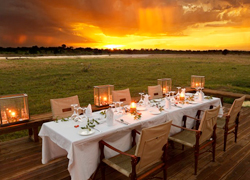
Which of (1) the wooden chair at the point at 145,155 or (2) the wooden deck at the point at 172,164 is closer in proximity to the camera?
(1) the wooden chair at the point at 145,155

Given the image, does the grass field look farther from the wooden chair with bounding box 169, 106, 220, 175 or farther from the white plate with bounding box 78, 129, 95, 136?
the white plate with bounding box 78, 129, 95, 136

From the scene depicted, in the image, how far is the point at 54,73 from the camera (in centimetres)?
1452

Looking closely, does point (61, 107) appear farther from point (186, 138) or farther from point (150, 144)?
point (186, 138)

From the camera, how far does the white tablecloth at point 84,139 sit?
2234 millimetres

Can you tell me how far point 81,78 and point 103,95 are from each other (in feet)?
33.3

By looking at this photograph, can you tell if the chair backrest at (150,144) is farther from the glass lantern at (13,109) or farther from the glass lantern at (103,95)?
the glass lantern at (13,109)

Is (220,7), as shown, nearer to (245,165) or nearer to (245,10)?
(245,10)

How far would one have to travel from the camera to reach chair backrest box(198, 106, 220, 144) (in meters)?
2.76

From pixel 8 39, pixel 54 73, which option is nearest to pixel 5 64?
pixel 54 73

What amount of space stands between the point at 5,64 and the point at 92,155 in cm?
1364

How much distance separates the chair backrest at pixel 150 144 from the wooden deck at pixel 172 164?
0.77 metres

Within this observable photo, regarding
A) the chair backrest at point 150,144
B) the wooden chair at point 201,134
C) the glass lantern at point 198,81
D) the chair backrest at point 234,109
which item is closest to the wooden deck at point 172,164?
the wooden chair at point 201,134

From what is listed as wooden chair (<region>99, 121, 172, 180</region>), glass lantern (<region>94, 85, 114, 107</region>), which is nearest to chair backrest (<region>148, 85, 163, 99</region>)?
glass lantern (<region>94, 85, 114, 107</region>)

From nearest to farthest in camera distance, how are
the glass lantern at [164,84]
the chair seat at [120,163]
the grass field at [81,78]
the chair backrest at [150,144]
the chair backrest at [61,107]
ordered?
the chair backrest at [150,144] < the chair seat at [120,163] < the chair backrest at [61,107] < the glass lantern at [164,84] < the grass field at [81,78]
